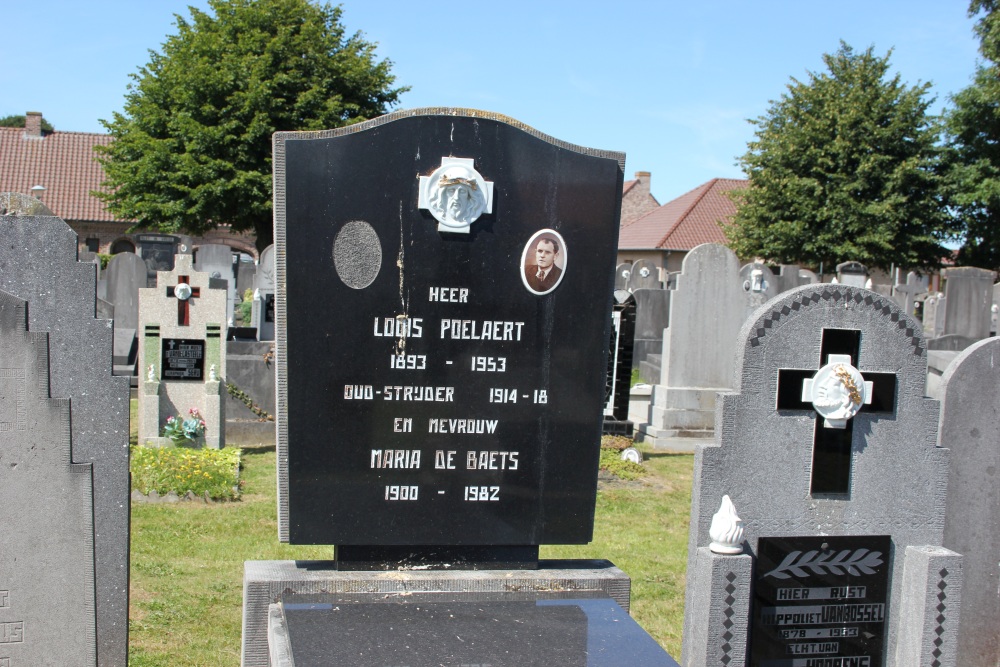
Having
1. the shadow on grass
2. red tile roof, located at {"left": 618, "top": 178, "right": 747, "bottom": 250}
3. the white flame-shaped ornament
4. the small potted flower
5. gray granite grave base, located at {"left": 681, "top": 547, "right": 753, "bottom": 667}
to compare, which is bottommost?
the shadow on grass

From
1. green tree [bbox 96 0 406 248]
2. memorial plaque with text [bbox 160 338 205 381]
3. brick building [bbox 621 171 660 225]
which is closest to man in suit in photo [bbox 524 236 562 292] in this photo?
memorial plaque with text [bbox 160 338 205 381]

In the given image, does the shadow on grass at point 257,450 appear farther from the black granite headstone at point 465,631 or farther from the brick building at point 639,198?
the brick building at point 639,198

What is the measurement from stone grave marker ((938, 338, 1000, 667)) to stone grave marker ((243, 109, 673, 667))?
6.41 feet

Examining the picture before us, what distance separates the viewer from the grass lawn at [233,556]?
523 cm

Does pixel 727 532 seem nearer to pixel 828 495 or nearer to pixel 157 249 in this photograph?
pixel 828 495

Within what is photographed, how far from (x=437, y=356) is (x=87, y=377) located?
1.84 m

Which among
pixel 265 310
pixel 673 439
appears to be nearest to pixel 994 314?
pixel 673 439

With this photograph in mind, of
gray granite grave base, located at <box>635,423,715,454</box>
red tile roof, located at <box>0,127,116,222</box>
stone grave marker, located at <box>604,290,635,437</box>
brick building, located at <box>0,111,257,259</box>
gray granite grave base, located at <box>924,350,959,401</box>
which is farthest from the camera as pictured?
brick building, located at <box>0,111,257,259</box>

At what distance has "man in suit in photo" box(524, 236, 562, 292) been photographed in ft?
13.9

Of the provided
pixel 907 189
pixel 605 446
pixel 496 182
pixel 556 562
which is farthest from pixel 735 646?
pixel 907 189

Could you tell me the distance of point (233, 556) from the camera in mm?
6668

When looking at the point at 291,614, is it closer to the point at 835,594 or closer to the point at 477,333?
the point at 477,333

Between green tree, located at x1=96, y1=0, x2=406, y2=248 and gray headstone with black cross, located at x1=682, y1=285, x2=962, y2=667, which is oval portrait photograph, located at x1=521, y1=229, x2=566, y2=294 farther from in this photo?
green tree, located at x1=96, y1=0, x2=406, y2=248

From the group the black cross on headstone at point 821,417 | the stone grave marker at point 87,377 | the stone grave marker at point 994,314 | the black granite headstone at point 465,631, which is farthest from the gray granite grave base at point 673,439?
the stone grave marker at point 994,314
